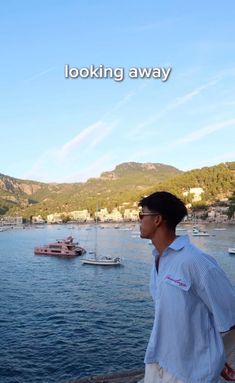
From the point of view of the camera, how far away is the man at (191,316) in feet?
7.82

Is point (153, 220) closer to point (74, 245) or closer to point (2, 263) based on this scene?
point (2, 263)

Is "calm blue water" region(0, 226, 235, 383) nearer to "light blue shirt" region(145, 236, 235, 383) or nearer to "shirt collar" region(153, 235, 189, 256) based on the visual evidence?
"light blue shirt" region(145, 236, 235, 383)

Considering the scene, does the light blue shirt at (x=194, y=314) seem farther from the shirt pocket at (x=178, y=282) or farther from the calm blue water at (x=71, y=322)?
the calm blue water at (x=71, y=322)

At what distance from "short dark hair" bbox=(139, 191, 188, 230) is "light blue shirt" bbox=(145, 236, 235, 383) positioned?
28 centimetres

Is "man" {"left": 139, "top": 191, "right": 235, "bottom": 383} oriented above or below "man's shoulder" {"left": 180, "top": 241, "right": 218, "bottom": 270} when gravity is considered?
below

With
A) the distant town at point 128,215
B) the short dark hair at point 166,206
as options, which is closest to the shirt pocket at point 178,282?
the short dark hair at point 166,206

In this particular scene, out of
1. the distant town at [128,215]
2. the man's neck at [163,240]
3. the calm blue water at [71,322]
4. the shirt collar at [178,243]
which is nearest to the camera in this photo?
the shirt collar at [178,243]

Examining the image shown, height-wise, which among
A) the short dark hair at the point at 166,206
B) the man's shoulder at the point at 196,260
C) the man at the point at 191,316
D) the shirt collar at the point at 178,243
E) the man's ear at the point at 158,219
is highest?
the short dark hair at the point at 166,206

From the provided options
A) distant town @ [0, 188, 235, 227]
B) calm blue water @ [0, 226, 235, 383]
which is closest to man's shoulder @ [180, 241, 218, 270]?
calm blue water @ [0, 226, 235, 383]

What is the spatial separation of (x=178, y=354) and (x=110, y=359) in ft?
48.4

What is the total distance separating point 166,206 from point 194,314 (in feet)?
2.20

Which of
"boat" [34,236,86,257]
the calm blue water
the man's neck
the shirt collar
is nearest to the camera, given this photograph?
the shirt collar

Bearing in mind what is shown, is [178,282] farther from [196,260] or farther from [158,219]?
[158,219]

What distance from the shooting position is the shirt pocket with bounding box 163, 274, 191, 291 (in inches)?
93.4
